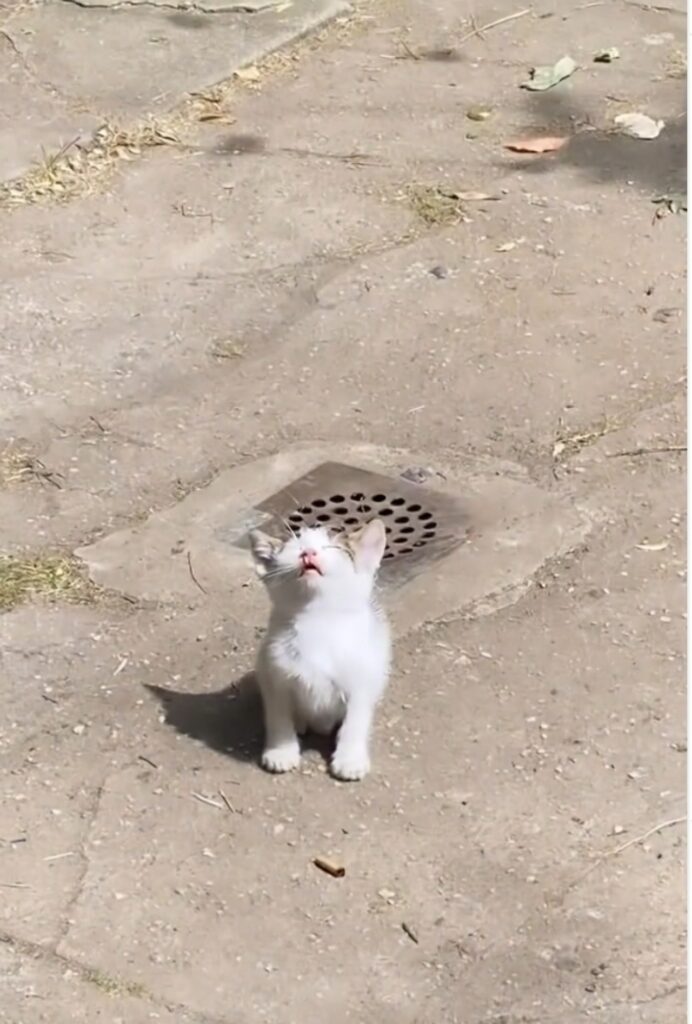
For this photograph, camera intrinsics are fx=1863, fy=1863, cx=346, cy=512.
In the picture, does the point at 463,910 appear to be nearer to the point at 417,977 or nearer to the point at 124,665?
the point at 417,977

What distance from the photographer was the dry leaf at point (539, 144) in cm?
650

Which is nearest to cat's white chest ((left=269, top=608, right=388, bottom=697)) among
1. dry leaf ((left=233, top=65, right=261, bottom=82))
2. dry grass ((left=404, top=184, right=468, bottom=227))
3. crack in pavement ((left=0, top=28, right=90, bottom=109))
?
dry grass ((left=404, top=184, right=468, bottom=227))

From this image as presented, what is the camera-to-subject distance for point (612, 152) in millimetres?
6480

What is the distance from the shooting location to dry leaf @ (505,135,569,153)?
6500 mm

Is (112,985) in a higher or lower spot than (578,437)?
higher

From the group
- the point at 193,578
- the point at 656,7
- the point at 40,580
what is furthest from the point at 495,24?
the point at 40,580

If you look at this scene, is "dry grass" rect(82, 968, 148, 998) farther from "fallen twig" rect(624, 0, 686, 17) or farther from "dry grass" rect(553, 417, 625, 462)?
"fallen twig" rect(624, 0, 686, 17)

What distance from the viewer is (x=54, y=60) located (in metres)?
7.08

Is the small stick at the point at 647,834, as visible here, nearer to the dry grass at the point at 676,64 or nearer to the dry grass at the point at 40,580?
the dry grass at the point at 40,580

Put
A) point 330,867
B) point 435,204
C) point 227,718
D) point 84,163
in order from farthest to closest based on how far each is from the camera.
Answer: point 84,163 < point 435,204 < point 227,718 < point 330,867

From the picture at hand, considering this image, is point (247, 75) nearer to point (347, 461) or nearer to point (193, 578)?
point (347, 461)

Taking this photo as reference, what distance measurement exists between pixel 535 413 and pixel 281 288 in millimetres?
1026

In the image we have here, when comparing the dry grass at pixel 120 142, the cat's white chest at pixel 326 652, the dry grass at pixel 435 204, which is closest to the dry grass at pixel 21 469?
the cat's white chest at pixel 326 652

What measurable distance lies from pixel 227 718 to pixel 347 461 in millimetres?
1118
